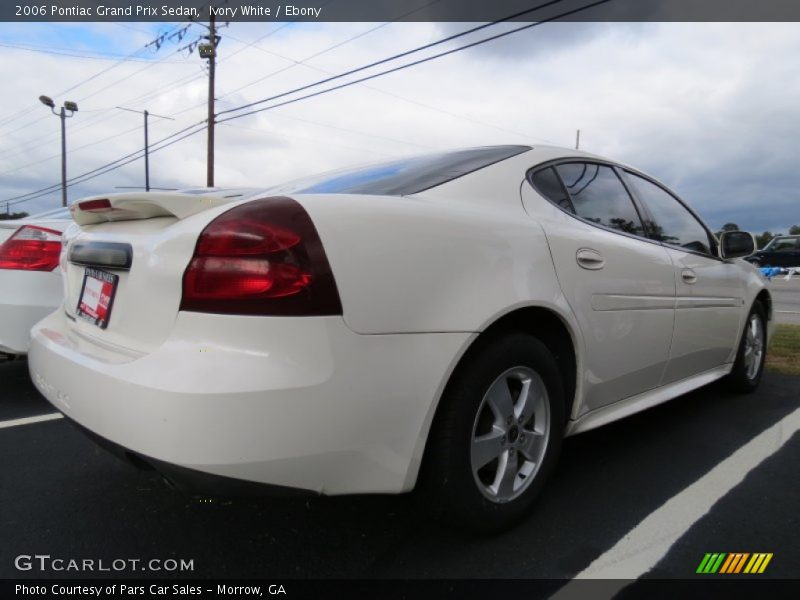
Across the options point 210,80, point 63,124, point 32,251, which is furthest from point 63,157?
point 32,251

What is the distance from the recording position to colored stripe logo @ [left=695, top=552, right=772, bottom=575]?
1.94m

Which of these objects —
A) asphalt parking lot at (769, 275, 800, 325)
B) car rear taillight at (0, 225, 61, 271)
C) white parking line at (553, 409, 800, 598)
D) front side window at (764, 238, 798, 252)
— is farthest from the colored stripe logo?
front side window at (764, 238, 798, 252)

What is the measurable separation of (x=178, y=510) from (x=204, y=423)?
3.38 feet

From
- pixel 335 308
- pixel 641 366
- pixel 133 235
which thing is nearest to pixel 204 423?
pixel 335 308

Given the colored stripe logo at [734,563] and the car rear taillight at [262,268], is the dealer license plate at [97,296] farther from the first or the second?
the colored stripe logo at [734,563]

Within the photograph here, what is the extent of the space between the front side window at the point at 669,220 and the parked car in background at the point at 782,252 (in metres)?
22.8

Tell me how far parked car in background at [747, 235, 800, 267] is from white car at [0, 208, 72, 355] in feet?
82.3

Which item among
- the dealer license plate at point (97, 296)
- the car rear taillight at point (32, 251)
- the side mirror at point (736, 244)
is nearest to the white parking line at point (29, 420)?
the car rear taillight at point (32, 251)

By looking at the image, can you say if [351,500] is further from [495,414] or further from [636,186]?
[636,186]

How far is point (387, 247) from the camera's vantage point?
170 centimetres

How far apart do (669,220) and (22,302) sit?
12.6ft

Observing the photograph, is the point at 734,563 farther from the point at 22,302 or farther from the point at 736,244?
the point at 22,302

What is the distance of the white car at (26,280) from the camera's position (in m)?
3.48

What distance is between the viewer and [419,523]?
2193 mm
